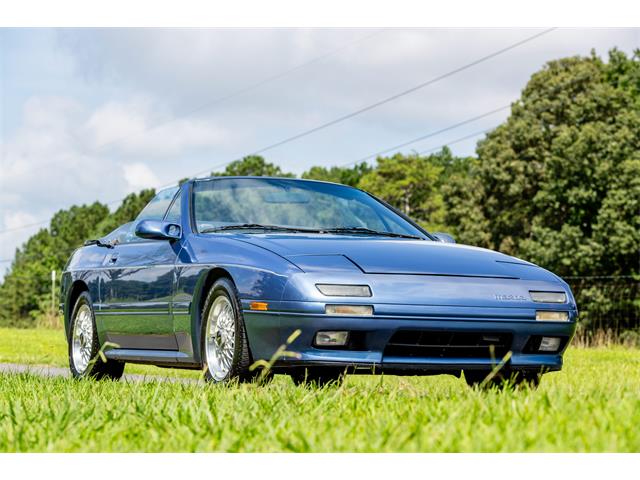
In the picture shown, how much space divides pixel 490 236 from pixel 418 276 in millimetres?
42172

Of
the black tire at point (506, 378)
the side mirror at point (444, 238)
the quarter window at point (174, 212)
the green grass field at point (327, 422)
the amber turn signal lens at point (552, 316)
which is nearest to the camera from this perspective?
the green grass field at point (327, 422)

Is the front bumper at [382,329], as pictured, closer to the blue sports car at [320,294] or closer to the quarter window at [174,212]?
the blue sports car at [320,294]

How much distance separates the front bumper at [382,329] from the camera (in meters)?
6.36

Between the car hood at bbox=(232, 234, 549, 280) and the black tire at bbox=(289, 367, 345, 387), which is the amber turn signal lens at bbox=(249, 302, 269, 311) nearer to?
the car hood at bbox=(232, 234, 549, 280)

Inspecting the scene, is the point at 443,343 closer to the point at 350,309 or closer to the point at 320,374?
the point at 350,309

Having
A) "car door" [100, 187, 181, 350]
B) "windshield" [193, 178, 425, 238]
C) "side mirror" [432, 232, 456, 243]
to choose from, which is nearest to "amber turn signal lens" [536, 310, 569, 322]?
"side mirror" [432, 232, 456, 243]

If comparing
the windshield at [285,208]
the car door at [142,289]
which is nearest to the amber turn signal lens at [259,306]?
Result: the windshield at [285,208]

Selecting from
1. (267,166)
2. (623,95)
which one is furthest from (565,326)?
(267,166)

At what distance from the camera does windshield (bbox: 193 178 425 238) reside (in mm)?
7832

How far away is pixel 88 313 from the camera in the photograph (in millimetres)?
9367

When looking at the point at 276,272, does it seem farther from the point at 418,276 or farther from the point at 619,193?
the point at 619,193

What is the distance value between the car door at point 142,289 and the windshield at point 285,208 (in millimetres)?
347

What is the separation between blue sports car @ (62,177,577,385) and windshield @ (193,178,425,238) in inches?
0.5

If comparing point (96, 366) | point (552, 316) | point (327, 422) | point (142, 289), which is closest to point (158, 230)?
point (142, 289)
